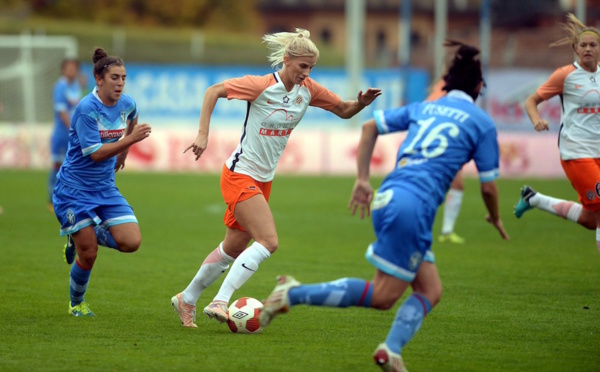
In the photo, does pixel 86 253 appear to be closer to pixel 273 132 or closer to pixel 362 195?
pixel 273 132

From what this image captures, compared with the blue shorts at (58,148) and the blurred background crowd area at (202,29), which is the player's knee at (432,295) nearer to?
the blue shorts at (58,148)

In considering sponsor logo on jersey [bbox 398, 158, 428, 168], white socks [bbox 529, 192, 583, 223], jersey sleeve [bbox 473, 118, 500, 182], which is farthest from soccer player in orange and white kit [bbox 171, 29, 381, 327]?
white socks [bbox 529, 192, 583, 223]

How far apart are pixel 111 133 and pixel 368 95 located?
2.21m

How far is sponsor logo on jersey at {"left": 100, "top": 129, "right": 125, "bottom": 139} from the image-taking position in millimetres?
8031

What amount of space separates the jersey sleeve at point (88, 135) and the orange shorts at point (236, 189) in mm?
1088

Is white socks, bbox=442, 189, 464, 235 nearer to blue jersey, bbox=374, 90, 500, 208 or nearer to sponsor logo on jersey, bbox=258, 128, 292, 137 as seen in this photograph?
sponsor logo on jersey, bbox=258, 128, 292, 137

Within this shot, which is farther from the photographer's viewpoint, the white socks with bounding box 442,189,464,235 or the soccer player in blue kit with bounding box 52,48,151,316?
the white socks with bounding box 442,189,464,235

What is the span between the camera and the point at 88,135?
25.7 feet

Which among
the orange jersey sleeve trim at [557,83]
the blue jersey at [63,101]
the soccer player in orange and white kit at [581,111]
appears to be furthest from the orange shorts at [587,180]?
the blue jersey at [63,101]

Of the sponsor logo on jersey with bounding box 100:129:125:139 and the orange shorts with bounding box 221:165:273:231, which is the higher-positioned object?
the sponsor logo on jersey with bounding box 100:129:125:139

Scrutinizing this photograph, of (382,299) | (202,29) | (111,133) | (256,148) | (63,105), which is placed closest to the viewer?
(382,299)

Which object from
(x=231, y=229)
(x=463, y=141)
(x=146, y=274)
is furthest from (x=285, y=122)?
(x=146, y=274)

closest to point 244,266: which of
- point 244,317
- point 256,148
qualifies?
point 244,317

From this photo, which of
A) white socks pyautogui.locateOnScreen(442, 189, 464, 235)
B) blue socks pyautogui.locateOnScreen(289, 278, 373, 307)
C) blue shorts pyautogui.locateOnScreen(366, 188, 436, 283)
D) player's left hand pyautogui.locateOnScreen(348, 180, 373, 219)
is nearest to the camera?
blue shorts pyautogui.locateOnScreen(366, 188, 436, 283)
